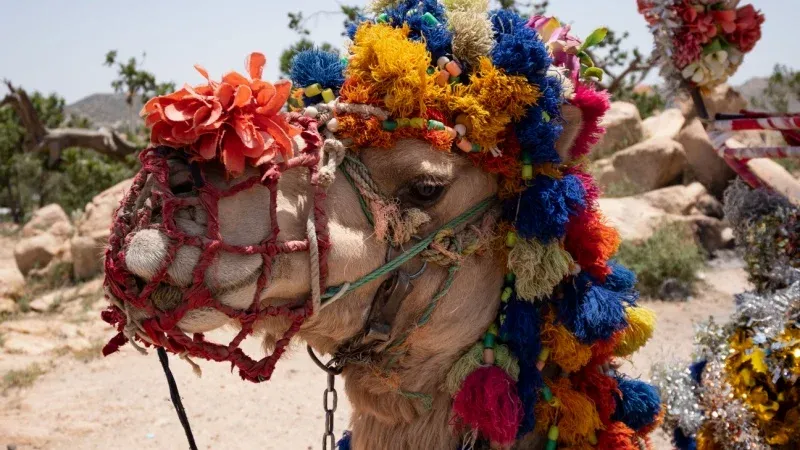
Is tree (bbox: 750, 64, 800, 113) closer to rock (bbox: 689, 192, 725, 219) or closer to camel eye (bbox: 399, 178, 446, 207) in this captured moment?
rock (bbox: 689, 192, 725, 219)

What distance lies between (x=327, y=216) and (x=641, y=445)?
1560 mm

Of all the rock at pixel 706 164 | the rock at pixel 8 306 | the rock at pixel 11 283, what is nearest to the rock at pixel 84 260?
the rock at pixel 11 283

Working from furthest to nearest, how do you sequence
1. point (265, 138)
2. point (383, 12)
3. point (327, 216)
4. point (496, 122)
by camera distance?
point (383, 12), point (496, 122), point (327, 216), point (265, 138)

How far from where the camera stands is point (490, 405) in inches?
86.9

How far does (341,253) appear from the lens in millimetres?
2041


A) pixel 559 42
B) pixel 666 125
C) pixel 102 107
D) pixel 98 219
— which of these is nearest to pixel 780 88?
pixel 666 125

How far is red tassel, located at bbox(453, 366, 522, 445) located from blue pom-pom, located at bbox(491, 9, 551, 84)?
97 cm

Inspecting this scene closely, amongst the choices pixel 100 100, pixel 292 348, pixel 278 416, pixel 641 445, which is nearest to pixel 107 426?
pixel 278 416

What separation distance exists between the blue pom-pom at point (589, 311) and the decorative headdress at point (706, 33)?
181 cm

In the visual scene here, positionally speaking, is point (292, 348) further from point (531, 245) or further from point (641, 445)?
point (641, 445)

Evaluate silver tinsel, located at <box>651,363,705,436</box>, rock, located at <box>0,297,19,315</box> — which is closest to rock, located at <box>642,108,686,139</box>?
silver tinsel, located at <box>651,363,705,436</box>

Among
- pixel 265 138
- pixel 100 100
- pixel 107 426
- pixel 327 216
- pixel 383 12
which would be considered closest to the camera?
pixel 265 138

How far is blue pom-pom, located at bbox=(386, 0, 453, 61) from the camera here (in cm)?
229

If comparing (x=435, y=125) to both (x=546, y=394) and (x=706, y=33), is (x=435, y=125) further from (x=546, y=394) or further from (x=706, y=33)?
(x=706, y=33)
